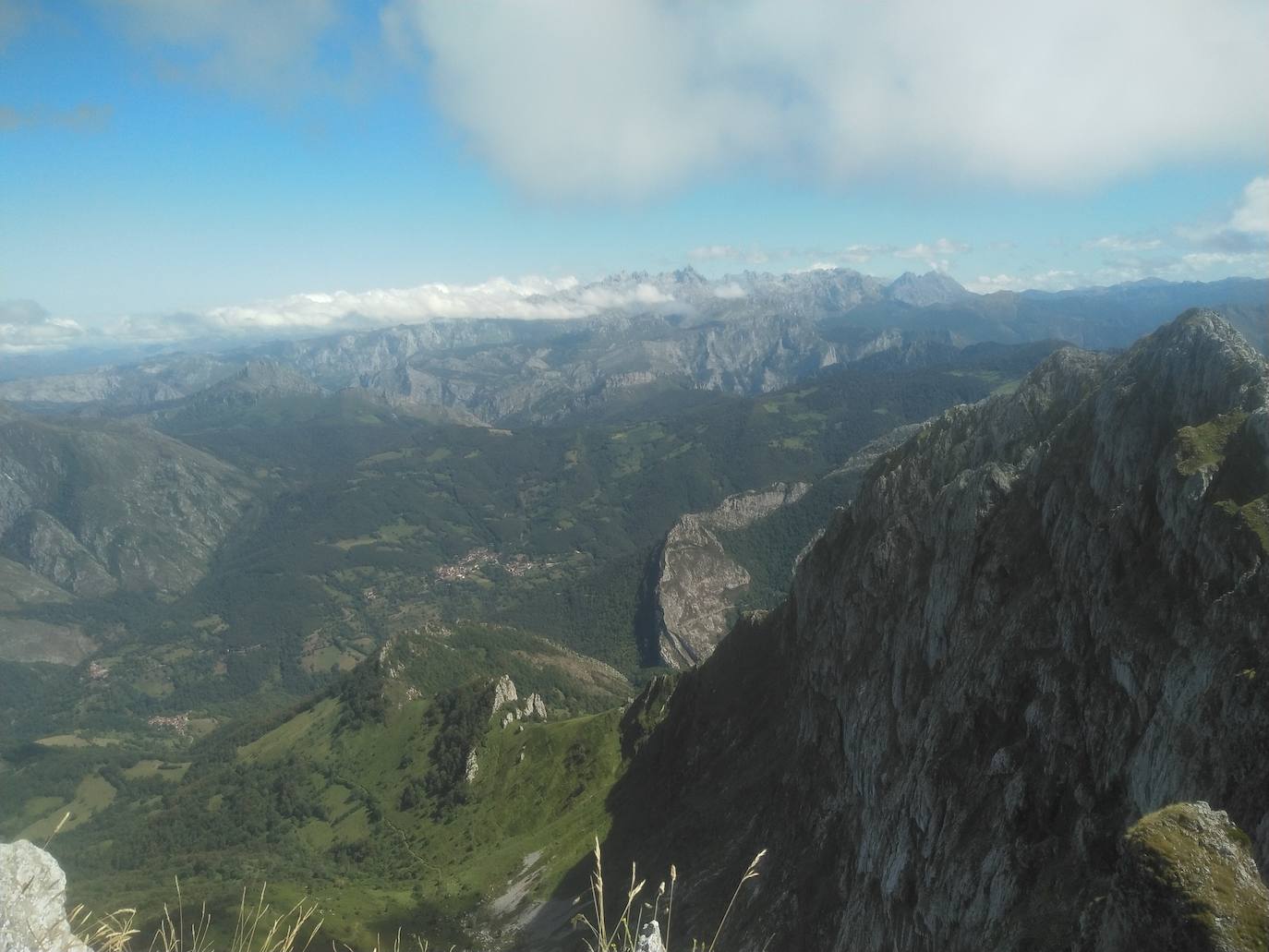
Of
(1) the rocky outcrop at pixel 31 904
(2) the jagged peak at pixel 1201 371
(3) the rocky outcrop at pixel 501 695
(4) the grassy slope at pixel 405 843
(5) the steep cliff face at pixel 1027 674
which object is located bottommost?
(4) the grassy slope at pixel 405 843

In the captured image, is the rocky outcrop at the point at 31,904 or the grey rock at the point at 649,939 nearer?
the grey rock at the point at 649,939

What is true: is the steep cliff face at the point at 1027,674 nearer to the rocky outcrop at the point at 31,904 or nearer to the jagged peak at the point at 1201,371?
the jagged peak at the point at 1201,371

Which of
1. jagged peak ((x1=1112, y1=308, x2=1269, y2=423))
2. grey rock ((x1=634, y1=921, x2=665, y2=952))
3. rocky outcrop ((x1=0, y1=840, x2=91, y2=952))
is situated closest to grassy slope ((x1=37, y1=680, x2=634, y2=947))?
jagged peak ((x1=1112, y1=308, x2=1269, y2=423))

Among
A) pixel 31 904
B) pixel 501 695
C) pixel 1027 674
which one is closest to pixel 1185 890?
pixel 31 904

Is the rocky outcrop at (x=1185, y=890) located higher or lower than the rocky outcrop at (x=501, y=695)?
higher

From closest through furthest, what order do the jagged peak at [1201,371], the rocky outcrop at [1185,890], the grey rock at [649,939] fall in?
the rocky outcrop at [1185,890], the grey rock at [649,939], the jagged peak at [1201,371]

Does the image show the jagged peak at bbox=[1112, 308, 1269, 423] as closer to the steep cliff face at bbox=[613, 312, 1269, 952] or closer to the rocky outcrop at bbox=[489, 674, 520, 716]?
the steep cliff face at bbox=[613, 312, 1269, 952]

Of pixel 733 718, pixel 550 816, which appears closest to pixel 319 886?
pixel 550 816

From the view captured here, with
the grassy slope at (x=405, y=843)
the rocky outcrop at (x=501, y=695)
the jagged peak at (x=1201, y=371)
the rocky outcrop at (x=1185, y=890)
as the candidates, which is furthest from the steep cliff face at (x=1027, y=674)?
the rocky outcrop at (x=501, y=695)
